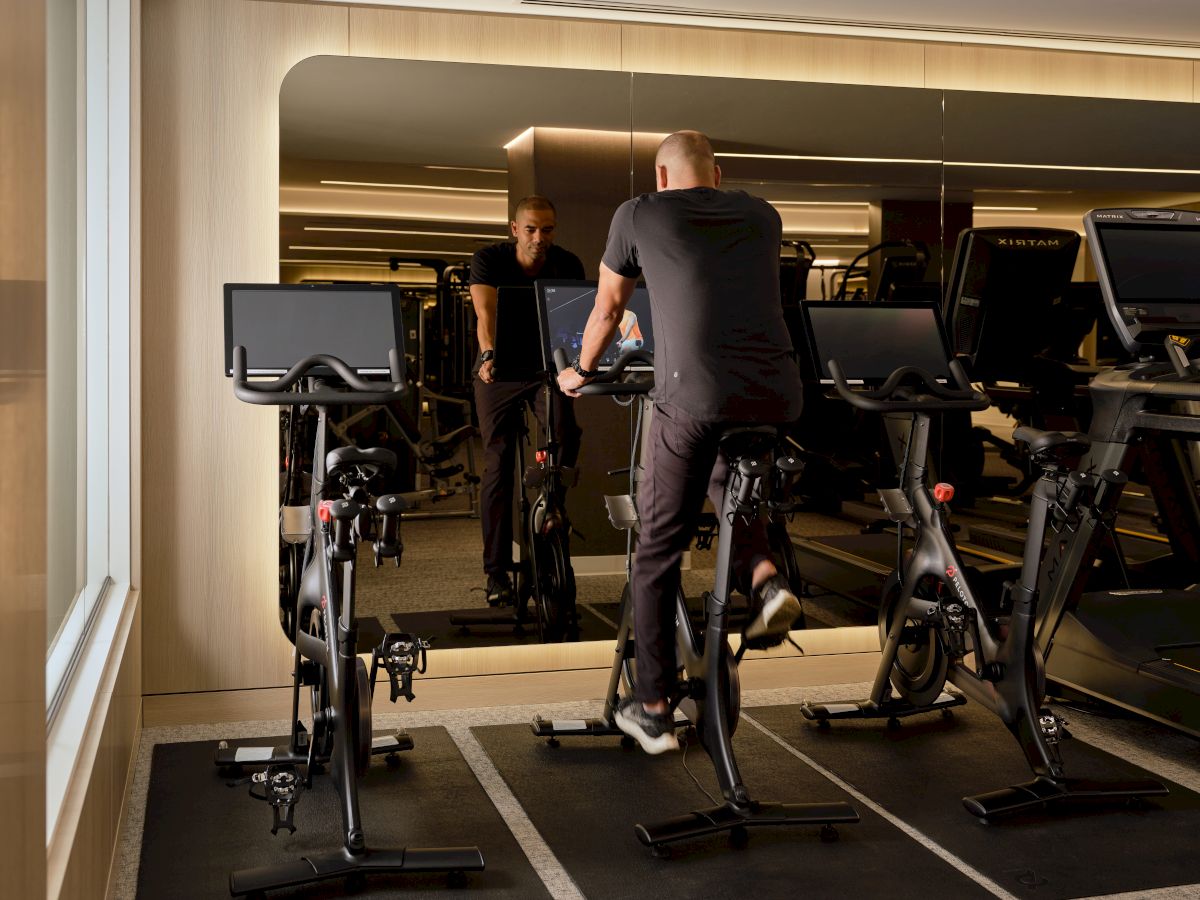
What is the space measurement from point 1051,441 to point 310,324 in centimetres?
207

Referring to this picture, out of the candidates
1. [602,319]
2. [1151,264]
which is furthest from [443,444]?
[1151,264]

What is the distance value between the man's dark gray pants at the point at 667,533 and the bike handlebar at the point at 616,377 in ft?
0.46

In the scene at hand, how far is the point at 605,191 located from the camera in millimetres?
4938

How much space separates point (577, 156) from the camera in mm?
4887

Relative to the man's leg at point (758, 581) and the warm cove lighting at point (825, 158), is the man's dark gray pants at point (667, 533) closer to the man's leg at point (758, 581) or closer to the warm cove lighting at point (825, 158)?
the man's leg at point (758, 581)

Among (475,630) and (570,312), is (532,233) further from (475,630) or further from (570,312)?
(475,630)

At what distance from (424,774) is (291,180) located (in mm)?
2245

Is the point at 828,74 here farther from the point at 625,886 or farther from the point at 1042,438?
the point at 625,886

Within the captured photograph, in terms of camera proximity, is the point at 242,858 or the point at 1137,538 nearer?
the point at 242,858

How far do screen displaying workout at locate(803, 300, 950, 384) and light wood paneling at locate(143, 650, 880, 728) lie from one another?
1412mm

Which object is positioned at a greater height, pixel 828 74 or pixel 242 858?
pixel 828 74

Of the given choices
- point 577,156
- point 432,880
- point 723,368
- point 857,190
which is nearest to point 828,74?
point 857,190

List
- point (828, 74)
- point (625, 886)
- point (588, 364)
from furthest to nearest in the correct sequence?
1. point (828, 74)
2. point (588, 364)
3. point (625, 886)

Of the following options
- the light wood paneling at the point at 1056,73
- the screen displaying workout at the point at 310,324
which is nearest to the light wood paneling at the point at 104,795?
the screen displaying workout at the point at 310,324
